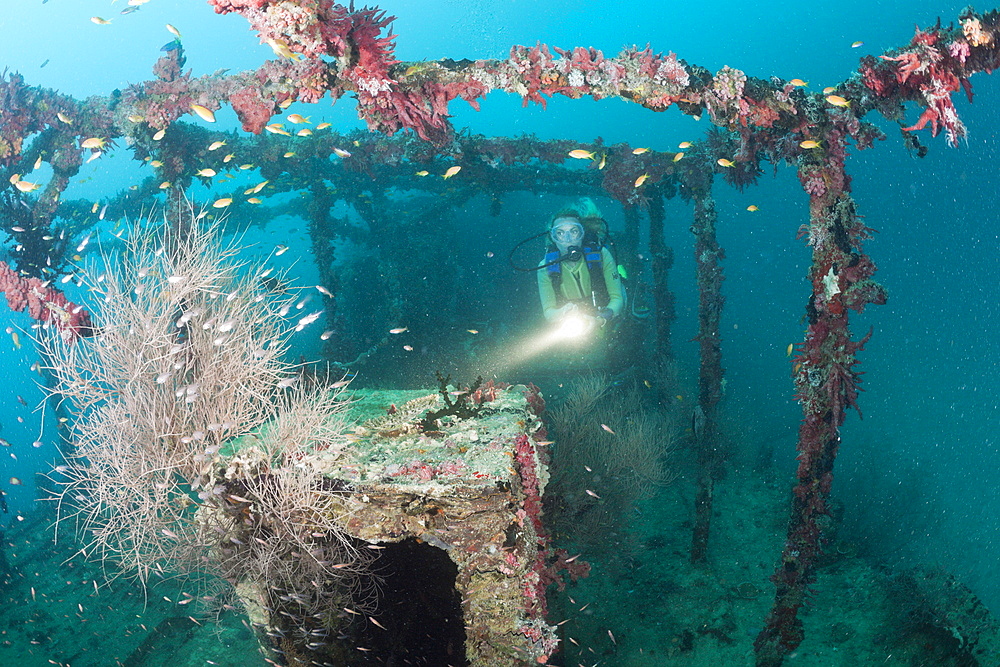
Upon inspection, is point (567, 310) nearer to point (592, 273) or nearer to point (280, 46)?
point (592, 273)

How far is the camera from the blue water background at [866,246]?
45.6 ft

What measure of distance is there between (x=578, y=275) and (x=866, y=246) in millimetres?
98919

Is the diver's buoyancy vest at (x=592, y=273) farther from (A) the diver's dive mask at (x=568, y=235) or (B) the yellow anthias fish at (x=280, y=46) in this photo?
(B) the yellow anthias fish at (x=280, y=46)

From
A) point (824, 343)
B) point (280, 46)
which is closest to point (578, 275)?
point (824, 343)

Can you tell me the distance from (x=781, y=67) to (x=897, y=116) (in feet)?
408

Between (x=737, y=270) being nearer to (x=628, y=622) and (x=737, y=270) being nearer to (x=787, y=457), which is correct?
(x=787, y=457)

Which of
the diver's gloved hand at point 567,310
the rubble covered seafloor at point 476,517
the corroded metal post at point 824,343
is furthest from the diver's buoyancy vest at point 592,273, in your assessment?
the rubble covered seafloor at point 476,517

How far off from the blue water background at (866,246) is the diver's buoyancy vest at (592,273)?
4.78m

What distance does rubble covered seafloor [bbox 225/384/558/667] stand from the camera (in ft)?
10.6

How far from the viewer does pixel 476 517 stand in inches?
127

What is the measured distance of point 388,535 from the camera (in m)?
3.40

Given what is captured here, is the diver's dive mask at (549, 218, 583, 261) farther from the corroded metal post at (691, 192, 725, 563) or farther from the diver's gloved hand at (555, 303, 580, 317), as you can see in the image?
the corroded metal post at (691, 192, 725, 563)

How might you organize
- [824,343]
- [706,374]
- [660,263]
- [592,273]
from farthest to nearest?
[660,263] → [592,273] → [706,374] → [824,343]

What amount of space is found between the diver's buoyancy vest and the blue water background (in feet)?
15.7
